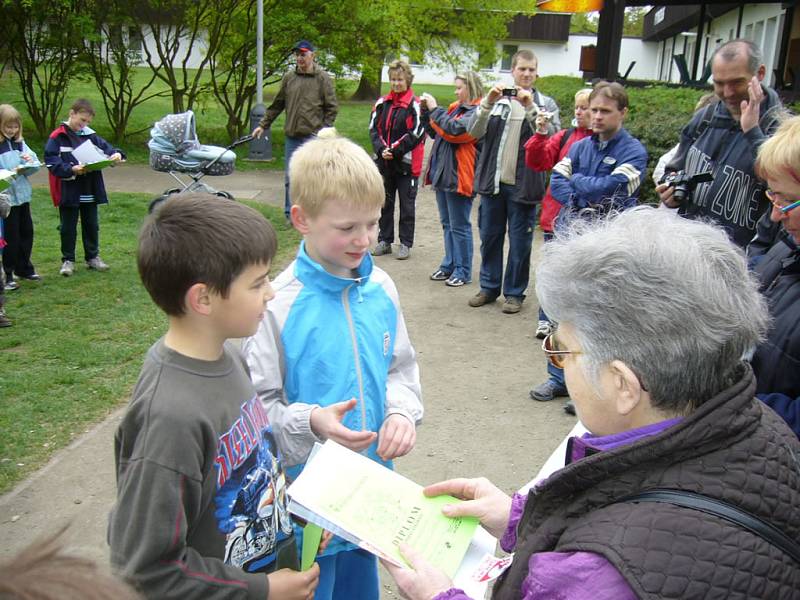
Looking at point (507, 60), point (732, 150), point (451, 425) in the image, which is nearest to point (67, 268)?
point (451, 425)

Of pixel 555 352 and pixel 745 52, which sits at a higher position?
pixel 745 52

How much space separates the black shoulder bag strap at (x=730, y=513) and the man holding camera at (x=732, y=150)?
10.7ft

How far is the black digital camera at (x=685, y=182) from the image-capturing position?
14.4ft

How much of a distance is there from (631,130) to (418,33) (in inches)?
558

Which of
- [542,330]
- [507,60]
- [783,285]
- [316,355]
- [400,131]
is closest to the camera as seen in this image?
[316,355]

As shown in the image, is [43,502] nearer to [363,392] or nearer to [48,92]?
[363,392]

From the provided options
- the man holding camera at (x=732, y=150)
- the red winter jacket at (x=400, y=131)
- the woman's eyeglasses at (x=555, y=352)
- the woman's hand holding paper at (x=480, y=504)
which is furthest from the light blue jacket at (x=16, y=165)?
the woman's eyeglasses at (x=555, y=352)

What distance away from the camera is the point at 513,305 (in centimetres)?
697

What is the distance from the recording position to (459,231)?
7.76 meters

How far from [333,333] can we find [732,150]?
3041mm

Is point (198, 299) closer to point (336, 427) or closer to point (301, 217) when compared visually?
point (336, 427)

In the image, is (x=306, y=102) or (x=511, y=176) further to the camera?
(x=306, y=102)

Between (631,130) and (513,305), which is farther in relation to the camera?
(631,130)

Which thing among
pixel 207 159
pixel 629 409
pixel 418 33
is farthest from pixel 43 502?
pixel 418 33
